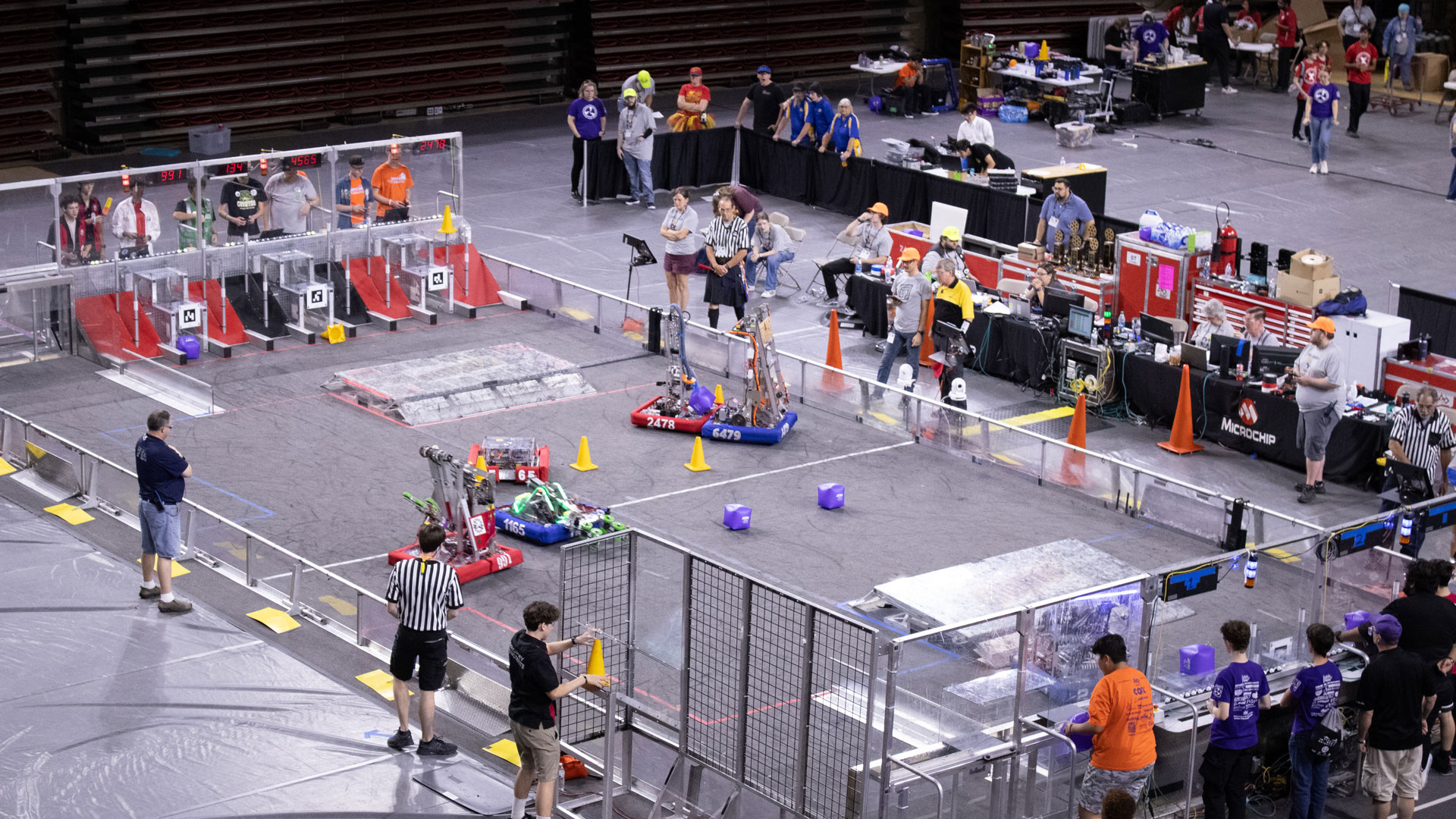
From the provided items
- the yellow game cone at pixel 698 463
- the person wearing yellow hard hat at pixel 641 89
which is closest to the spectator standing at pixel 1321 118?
the person wearing yellow hard hat at pixel 641 89

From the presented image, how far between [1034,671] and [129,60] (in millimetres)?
24109

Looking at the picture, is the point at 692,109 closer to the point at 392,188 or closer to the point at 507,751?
the point at 392,188

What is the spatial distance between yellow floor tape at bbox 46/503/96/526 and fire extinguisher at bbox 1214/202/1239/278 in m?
12.0

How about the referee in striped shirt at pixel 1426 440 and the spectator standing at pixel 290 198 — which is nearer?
the referee in striped shirt at pixel 1426 440

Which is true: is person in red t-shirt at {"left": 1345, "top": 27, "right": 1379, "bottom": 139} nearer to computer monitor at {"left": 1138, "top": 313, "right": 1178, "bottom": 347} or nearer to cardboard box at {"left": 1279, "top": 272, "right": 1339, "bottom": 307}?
cardboard box at {"left": 1279, "top": 272, "right": 1339, "bottom": 307}

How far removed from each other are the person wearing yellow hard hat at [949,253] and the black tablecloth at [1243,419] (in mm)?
2449

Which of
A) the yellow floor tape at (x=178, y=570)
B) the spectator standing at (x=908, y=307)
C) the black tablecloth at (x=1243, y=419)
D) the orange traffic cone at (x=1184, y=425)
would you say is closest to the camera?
the yellow floor tape at (x=178, y=570)

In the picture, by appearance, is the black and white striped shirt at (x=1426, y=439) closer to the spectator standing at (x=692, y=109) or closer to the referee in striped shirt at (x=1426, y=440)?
the referee in striped shirt at (x=1426, y=440)

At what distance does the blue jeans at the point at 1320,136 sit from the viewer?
28.4 metres

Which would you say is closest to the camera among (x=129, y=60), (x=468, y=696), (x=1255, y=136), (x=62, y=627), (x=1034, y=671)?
(x=1034, y=671)

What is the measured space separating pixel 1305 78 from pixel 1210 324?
13.0m

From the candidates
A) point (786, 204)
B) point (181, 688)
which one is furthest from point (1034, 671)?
point (786, 204)

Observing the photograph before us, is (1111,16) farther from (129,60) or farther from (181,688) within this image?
(181,688)

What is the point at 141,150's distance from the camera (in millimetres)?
29969
